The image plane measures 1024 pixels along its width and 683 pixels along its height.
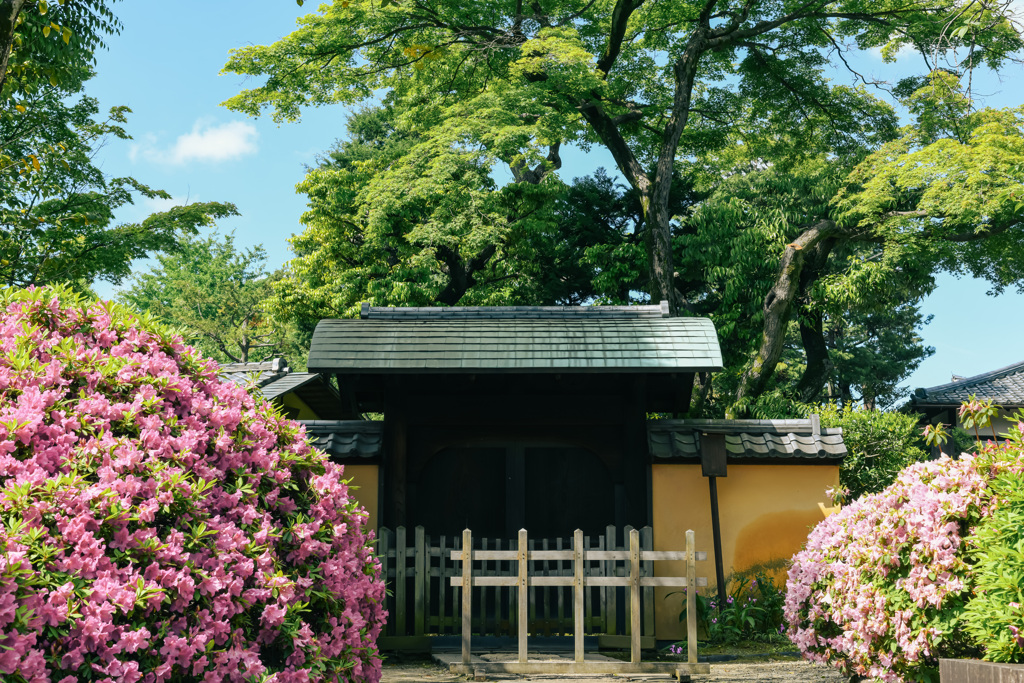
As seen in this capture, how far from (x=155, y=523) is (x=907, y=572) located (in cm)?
519

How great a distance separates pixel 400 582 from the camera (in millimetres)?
9344

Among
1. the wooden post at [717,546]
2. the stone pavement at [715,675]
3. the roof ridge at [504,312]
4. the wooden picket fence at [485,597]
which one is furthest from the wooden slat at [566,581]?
the roof ridge at [504,312]

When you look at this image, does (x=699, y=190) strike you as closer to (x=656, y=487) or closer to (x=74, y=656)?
(x=656, y=487)

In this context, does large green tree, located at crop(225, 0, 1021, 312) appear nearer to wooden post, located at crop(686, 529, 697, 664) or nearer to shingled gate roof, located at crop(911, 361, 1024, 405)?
shingled gate roof, located at crop(911, 361, 1024, 405)

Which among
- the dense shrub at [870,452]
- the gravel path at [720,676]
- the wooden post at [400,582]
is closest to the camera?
the gravel path at [720,676]

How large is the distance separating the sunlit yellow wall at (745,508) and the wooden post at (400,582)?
3256 mm

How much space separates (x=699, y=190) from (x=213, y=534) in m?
23.3

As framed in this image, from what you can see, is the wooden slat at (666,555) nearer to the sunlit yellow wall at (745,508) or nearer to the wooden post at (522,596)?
the wooden post at (522,596)

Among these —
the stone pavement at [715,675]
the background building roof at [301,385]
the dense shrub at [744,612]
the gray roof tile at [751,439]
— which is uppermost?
the background building roof at [301,385]

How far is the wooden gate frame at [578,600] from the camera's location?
25.8 feet

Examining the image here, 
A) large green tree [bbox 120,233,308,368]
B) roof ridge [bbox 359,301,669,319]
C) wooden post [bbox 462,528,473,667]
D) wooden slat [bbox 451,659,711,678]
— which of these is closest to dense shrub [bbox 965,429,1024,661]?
wooden slat [bbox 451,659,711,678]

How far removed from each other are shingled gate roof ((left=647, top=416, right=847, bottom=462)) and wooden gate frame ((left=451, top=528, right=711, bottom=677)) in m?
2.36

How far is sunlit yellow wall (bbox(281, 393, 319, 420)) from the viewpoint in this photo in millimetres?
21841

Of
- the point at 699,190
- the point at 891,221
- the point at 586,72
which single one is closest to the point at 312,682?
the point at 586,72
